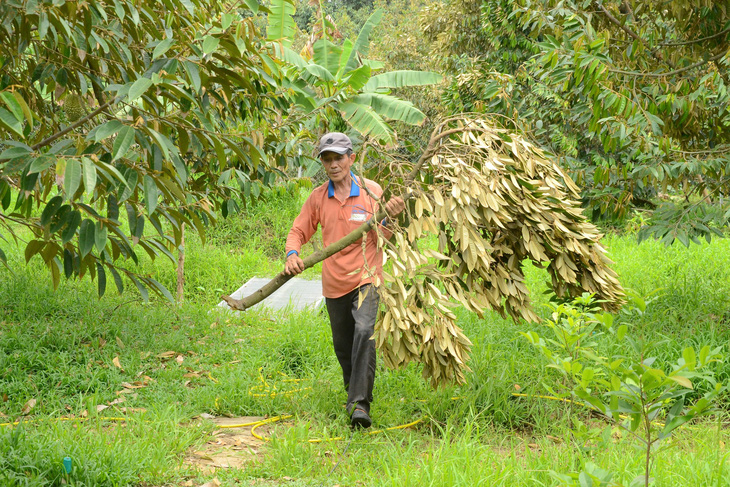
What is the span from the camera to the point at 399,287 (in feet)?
11.7

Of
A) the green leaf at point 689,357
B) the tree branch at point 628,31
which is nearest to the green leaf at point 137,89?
the green leaf at point 689,357

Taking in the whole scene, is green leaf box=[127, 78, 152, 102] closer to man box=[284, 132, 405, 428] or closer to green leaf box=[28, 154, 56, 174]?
green leaf box=[28, 154, 56, 174]

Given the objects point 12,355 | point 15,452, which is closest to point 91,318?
point 12,355

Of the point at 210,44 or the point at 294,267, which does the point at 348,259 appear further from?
the point at 210,44

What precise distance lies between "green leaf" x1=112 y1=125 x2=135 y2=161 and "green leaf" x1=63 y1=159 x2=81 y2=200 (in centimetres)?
19

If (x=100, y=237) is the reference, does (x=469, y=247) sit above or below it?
below

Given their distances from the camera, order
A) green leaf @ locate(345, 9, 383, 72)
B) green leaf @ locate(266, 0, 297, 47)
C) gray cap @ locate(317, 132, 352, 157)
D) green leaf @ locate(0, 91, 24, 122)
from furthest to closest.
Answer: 1. green leaf @ locate(345, 9, 383, 72)
2. green leaf @ locate(266, 0, 297, 47)
3. gray cap @ locate(317, 132, 352, 157)
4. green leaf @ locate(0, 91, 24, 122)

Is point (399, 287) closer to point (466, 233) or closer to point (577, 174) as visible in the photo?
point (466, 233)

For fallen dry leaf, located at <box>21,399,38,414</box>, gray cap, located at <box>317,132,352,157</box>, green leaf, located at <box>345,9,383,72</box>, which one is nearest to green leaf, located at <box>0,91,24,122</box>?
gray cap, located at <box>317,132,352,157</box>

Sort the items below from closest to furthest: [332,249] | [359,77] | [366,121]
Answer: [332,249]
[366,121]
[359,77]

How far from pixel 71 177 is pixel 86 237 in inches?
19.8

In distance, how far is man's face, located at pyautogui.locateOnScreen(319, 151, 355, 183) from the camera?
4.21 m

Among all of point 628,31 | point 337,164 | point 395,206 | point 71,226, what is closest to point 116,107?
point 71,226

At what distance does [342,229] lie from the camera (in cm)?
436
